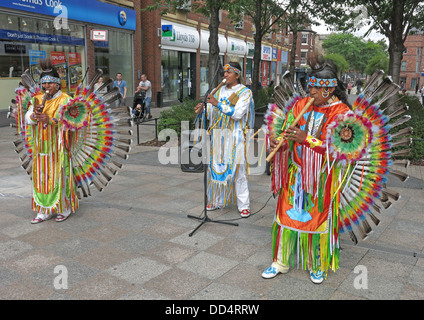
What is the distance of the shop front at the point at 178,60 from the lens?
65.8ft

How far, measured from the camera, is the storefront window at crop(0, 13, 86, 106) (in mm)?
12062

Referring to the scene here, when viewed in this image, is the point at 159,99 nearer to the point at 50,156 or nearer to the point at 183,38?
the point at 183,38

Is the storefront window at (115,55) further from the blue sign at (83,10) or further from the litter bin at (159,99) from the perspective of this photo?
the litter bin at (159,99)

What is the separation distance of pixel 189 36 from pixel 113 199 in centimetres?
1811

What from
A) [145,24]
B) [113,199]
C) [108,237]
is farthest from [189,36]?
[108,237]

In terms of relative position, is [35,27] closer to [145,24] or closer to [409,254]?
A: [145,24]

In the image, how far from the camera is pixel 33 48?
13.0 metres

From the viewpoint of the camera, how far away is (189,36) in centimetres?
2211

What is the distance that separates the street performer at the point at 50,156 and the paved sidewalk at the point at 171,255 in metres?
0.22

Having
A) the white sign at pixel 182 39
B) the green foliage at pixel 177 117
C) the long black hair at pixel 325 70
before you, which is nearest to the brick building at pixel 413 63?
the white sign at pixel 182 39

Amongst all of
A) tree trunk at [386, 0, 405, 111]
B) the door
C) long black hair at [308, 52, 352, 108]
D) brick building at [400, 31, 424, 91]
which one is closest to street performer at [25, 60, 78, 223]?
long black hair at [308, 52, 352, 108]

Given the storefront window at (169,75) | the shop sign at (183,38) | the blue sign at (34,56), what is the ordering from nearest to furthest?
the blue sign at (34,56) < the shop sign at (183,38) < the storefront window at (169,75)

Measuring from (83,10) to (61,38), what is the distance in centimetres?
144

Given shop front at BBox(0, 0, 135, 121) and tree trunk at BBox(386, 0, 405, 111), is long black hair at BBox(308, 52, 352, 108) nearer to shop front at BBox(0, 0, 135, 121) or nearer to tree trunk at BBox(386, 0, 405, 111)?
tree trunk at BBox(386, 0, 405, 111)
